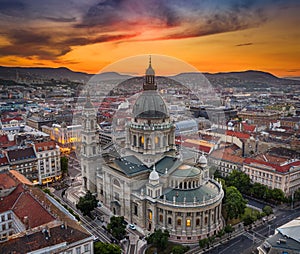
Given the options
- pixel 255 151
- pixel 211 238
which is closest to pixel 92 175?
pixel 211 238

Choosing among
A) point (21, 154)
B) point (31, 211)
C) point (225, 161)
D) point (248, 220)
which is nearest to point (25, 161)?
point (21, 154)

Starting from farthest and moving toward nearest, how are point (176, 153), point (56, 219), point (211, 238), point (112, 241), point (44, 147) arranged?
point (44, 147), point (176, 153), point (112, 241), point (211, 238), point (56, 219)

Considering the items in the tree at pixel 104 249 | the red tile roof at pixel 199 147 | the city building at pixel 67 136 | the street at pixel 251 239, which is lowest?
the street at pixel 251 239

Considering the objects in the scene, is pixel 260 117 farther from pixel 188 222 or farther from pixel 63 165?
pixel 188 222

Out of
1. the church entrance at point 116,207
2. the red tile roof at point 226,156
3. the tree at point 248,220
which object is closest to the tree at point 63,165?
the church entrance at point 116,207

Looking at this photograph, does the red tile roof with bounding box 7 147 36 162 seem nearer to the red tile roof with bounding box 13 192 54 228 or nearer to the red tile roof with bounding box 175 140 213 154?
the red tile roof with bounding box 13 192 54 228

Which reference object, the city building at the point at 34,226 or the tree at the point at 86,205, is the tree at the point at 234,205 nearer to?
the tree at the point at 86,205

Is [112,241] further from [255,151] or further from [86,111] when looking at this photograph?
[255,151]
